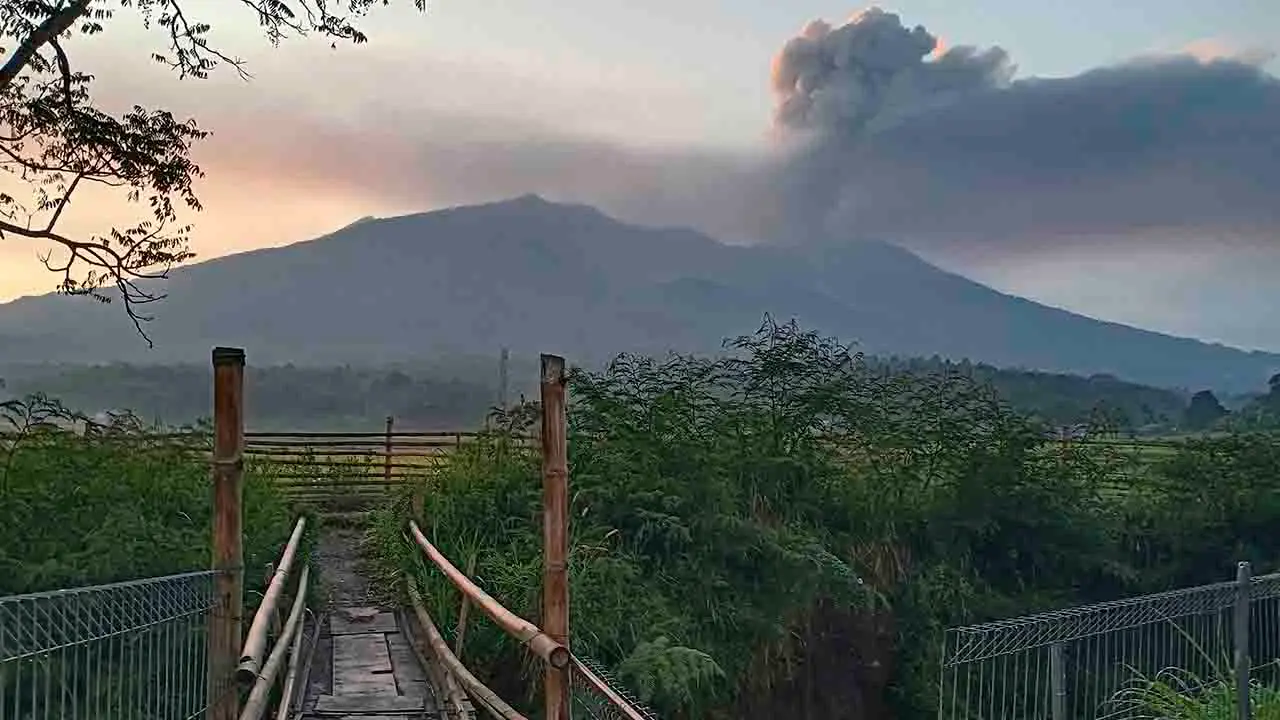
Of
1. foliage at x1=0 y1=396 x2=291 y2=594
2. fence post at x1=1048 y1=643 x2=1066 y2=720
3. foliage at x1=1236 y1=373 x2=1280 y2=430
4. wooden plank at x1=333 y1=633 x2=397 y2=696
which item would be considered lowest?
wooden plank at x1=333 y1=633 x2=397 y2=696

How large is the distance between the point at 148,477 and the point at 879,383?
19.5 feet

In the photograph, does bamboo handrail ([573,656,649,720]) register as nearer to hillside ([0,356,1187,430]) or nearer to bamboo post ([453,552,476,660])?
bamboo post ([453,552,476,660])

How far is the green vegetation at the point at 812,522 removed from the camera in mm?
7629

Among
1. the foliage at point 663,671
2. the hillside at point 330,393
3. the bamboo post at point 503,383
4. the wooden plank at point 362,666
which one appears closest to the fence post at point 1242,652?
the foliage at point 663,671

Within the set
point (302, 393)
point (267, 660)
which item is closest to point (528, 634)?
point (267, 660)

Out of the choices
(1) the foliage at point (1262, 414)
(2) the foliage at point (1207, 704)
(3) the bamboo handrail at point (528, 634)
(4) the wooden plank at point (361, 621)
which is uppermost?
(1) the foliage at point (1262, 414)

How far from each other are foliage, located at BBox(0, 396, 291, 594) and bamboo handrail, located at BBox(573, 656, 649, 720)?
2546 mm

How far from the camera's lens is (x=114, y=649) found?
10.1 feet

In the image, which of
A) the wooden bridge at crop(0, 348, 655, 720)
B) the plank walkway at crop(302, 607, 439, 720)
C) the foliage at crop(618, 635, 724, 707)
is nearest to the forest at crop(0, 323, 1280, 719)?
the foliage at crop(618, 635, 724, 707)

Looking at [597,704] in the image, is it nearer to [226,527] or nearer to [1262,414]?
[226,527]

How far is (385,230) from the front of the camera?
116 m

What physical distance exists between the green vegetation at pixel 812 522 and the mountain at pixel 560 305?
182 feet

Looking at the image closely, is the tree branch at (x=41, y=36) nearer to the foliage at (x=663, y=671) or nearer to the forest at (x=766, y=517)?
the forest at (x=766, y=517)

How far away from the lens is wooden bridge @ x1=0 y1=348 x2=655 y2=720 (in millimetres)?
2725
